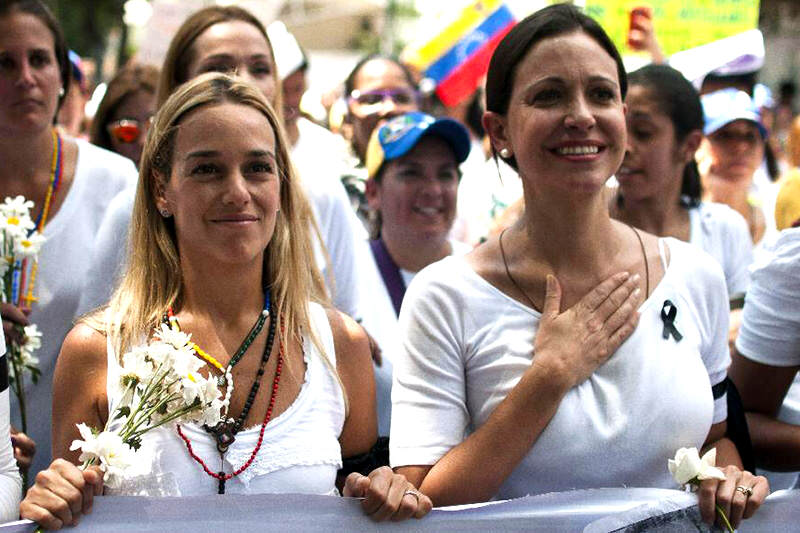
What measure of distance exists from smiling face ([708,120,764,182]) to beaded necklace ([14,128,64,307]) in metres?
Result: 3.55

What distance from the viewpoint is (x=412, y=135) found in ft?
16.4

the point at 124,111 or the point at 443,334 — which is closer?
the point at 443,334

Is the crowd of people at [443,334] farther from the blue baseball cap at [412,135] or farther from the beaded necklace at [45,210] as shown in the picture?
the blue baseball cap at [412,135]

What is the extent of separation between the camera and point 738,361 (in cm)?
351

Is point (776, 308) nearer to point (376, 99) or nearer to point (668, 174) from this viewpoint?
point (668, 174)

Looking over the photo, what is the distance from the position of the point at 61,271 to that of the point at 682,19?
15.8ft

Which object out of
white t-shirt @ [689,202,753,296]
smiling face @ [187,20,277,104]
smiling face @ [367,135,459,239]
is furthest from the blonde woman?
white t-shirt @ [689,202,753,296]

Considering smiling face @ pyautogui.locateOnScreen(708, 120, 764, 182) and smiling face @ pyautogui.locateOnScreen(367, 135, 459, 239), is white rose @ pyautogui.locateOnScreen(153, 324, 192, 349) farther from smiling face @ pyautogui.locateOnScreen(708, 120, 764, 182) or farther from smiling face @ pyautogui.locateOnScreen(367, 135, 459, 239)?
smiling face @ pyautogui.locateOnScreen(708, 120, 764, 182)

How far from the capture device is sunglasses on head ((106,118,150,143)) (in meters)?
5.81

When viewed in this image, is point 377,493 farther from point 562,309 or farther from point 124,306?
point 124,306

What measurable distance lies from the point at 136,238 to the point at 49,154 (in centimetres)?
117

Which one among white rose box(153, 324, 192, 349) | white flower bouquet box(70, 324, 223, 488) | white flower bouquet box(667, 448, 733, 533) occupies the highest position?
white rose box(153, 324, 192, 349)

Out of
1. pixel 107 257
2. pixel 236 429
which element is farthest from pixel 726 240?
pixel 236 429

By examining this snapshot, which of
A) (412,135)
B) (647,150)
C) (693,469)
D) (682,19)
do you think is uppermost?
(682,19)
